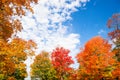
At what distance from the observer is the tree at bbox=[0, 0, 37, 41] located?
11.6 m

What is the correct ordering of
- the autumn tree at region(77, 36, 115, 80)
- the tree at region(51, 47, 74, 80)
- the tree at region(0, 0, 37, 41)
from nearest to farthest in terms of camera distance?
1. the tree at region(0, 0, 37, 41)
2. the autumn tree at region(77, 36, 115, 80)
3. the tree at region(51, 47, 74, 80)

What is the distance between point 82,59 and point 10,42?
33034 millimetres

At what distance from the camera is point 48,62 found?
243ft

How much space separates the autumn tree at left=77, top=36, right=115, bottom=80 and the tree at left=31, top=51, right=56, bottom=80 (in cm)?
2868

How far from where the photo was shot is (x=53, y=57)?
222 ft

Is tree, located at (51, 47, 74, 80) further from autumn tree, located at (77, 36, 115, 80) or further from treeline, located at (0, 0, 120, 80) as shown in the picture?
autumn tree, located at (77, 36, 115, 80)

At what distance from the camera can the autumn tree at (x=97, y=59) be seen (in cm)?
4106

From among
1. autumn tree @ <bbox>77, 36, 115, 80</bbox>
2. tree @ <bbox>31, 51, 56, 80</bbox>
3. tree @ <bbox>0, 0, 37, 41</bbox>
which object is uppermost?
tree @ <bbox>31, 51, 56, 80</bbox>

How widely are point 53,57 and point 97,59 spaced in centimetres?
2784

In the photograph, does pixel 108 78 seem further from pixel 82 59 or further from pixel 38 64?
pixel 38 64

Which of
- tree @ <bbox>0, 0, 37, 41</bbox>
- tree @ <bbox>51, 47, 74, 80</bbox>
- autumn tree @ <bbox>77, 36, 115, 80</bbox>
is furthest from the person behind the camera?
tree @ <bbox>51, 47, 74, 80</bbox>

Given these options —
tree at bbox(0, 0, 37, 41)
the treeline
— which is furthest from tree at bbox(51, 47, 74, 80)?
tree at bbox(0, 0, 37, 41)

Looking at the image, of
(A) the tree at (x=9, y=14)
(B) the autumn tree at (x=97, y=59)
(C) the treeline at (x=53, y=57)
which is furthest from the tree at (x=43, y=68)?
(A) the tree at (x=9, y=14)

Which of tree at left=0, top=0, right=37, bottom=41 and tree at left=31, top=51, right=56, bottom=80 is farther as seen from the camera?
tree at left=31, top=51, right=56, bottom=80
